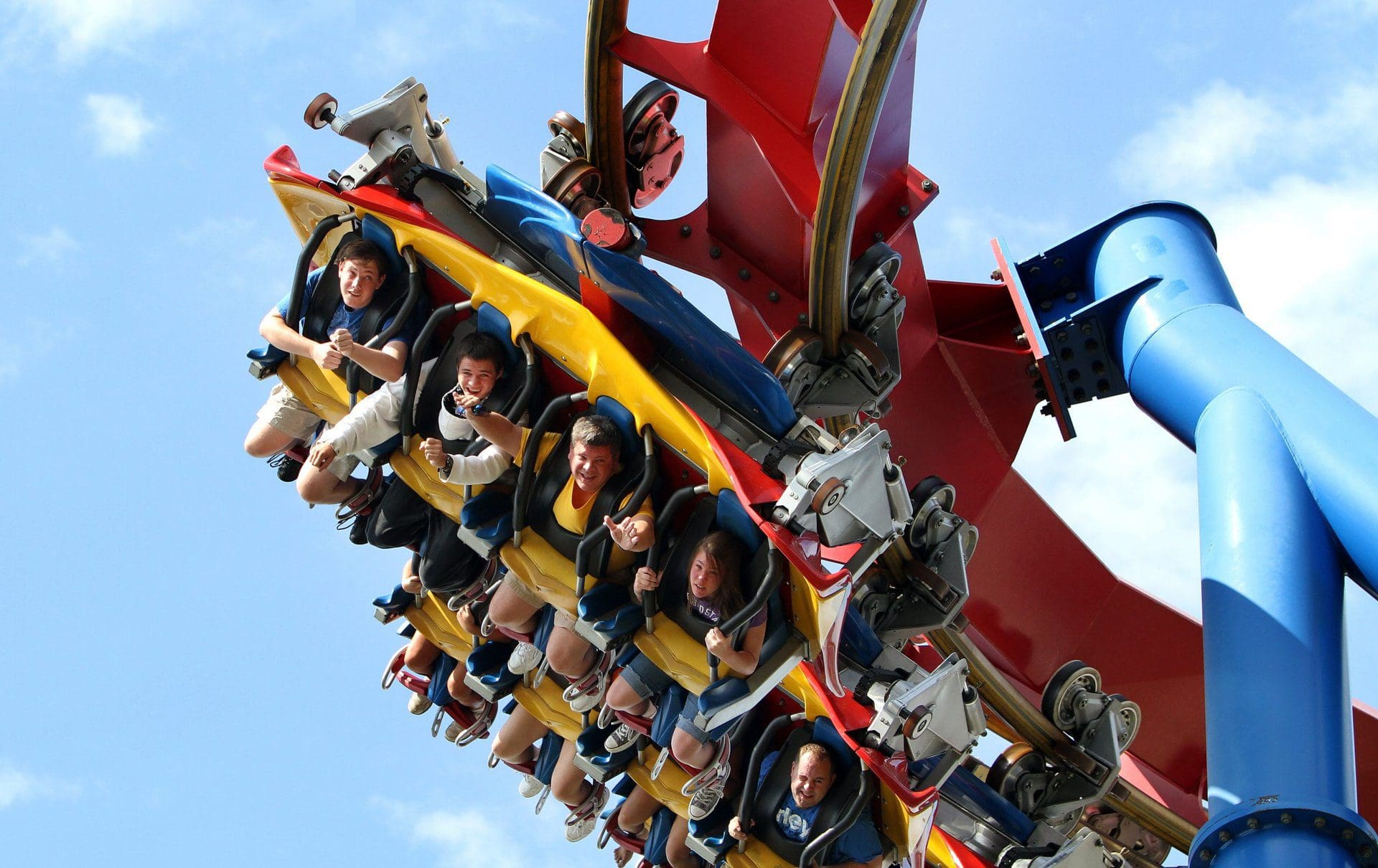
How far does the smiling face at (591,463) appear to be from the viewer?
18.4 feet

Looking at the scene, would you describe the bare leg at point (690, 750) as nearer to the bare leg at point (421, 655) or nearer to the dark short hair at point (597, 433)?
the dark short hair at point (597, 433)

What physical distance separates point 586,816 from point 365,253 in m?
2.94

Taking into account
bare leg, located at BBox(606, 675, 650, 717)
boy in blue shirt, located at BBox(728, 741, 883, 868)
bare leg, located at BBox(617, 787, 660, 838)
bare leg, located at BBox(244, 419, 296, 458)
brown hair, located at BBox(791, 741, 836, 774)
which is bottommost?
boy in blue shirt, located at BBox(728, 741, 883, 868)

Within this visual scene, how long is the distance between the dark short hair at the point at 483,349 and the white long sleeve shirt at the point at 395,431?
21 cm

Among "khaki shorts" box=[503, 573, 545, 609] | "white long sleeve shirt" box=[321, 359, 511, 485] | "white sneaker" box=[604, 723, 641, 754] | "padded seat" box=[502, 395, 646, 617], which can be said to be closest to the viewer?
"padded seat" box=[502, 395, 646, 617]

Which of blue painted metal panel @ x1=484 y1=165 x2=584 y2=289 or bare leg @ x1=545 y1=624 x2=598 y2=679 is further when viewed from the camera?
bare leg @ x1=545 y1=624 x2=598 y2=679

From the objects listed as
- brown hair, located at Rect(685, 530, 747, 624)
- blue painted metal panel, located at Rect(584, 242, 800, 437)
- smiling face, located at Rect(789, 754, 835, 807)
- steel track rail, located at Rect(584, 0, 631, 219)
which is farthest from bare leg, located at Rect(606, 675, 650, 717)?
steel track rail, located at Rect(584, 0, 631, 219)

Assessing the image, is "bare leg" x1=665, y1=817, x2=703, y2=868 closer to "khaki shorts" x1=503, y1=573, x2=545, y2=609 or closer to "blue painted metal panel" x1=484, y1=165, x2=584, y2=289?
"khaki shorts" x1=503, y1=573, x2=545, y2=609

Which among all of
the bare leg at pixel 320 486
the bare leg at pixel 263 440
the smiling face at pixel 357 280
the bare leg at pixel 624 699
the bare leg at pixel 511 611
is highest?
the smiling face at pixel 357 280

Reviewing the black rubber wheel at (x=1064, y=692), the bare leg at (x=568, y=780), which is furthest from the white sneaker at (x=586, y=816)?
the black rubber wheel at (x=1064, y=692)

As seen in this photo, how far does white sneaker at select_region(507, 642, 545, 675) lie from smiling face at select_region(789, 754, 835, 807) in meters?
1.17

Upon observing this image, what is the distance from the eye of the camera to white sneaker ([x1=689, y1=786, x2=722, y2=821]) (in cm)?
628

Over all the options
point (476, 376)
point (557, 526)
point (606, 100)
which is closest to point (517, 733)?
point (557, 526)

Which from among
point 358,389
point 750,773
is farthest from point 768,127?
point 750,773
